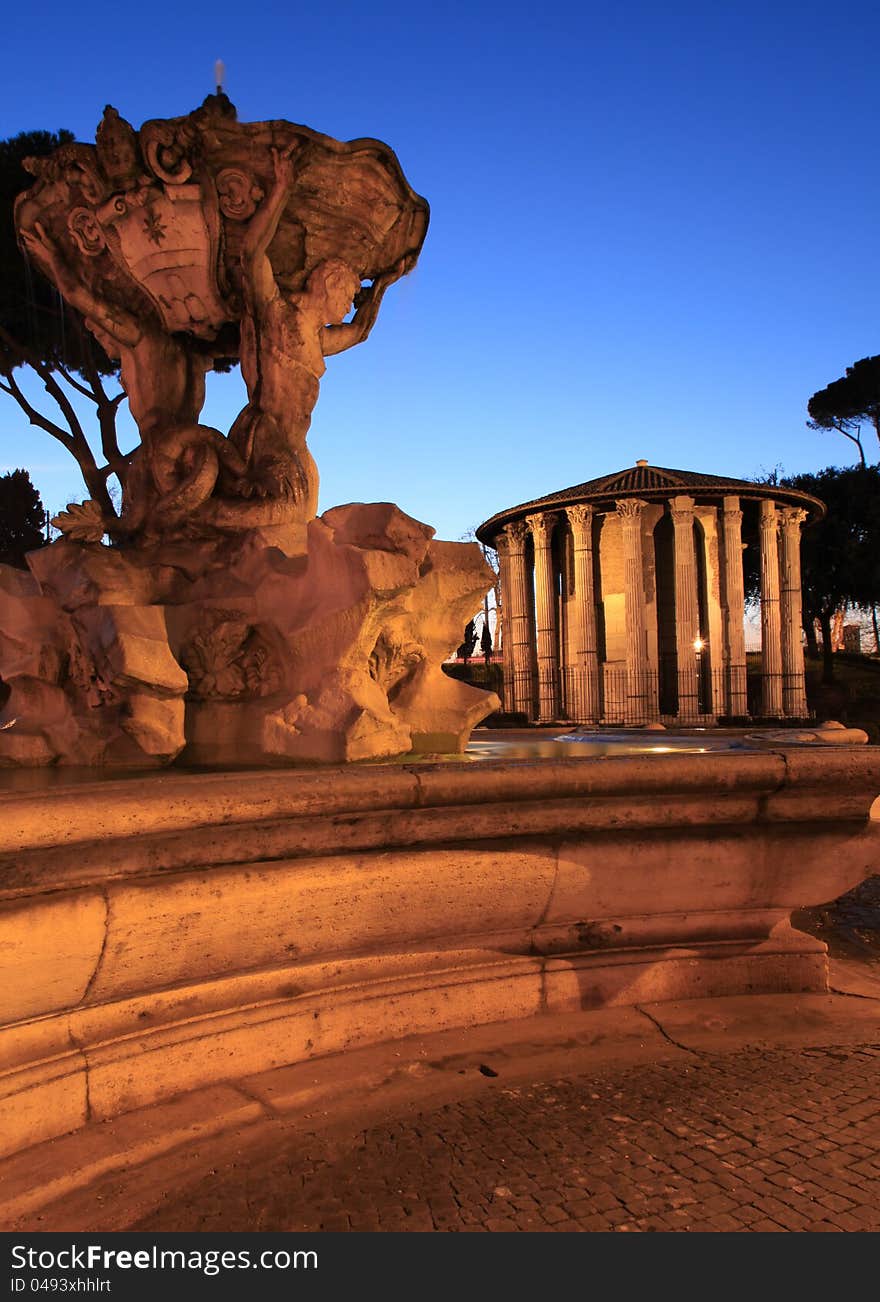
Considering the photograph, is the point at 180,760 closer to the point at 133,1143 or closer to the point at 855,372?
the point at 133,1143

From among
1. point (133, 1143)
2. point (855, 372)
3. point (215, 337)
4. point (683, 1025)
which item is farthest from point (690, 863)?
point (855, 372)

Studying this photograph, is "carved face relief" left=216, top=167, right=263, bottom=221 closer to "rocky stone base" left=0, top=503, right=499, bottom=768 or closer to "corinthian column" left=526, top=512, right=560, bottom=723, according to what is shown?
"rocky stone base" left=0, top=503, right=499, bottom=768

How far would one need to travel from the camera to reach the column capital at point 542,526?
99.2ft

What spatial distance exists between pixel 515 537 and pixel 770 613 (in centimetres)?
900

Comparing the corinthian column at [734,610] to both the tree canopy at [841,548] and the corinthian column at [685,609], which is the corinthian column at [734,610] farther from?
the tree canopy at [841,548]

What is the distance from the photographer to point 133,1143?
2.18m

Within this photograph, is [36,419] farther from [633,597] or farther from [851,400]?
[851,400]

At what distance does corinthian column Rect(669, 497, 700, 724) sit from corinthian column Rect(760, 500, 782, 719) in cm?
287

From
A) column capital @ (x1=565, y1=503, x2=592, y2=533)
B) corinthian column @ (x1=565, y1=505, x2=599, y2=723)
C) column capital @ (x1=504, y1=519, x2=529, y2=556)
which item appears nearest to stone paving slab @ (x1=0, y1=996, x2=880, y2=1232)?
corinthian column @ (x1=565, y1=505, x2=599, y2=723)

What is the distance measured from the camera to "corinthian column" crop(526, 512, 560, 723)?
99.5 feet

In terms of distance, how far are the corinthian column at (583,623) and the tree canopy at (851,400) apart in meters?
23.2

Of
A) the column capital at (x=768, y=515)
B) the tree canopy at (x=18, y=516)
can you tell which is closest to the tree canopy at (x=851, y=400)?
the column capital at (x=768, y=515)

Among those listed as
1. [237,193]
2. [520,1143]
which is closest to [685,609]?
[237,193]

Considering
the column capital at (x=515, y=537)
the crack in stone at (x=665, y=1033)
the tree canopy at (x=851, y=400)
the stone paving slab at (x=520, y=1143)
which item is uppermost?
the tree canopy at (x=851, y=400)
